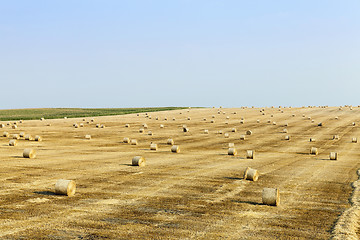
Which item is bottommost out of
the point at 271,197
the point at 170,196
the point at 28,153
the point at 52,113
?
the point at 170,196

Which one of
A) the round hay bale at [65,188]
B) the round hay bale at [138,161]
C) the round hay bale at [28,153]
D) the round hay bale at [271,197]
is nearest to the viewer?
the round hay bale at [271,197]

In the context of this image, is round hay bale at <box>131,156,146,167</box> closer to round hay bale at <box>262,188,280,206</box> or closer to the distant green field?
round hay bale at <box>262,188,280,206</box>

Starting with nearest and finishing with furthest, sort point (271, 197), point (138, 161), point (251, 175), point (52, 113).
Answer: point (271, 197), point (251, 175), point (138, 161), point (52, 113)

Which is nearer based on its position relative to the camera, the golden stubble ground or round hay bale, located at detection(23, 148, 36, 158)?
the golden stubble ground

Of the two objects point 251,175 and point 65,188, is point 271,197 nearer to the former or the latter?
point 251,175

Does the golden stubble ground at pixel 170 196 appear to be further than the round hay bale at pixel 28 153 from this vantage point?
No

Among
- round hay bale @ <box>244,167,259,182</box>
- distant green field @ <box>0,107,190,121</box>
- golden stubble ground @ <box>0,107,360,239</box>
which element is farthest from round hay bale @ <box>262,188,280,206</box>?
distant green field @ <box>0,107,190,121</box>

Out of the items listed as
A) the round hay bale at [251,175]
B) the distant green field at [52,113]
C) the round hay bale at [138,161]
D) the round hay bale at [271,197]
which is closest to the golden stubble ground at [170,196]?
the round hay bale at [271,197]

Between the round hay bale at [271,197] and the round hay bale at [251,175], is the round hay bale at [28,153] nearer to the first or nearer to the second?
the round hay bale at [251,175]

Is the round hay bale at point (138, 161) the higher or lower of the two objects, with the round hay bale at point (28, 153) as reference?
lower

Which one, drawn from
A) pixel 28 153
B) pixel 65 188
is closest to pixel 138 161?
A: pixel 28 153

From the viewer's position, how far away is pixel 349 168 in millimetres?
27578

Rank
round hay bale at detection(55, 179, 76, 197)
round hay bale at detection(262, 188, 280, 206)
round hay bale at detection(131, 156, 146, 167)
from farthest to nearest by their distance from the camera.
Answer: round hay bale at detection(131, 156, 146, 167) < round hay bale at detection(55, 179, 76, 197) < round hay bale at detection(262, 188, 280, 206)

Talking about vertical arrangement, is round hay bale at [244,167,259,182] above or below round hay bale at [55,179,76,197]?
below
